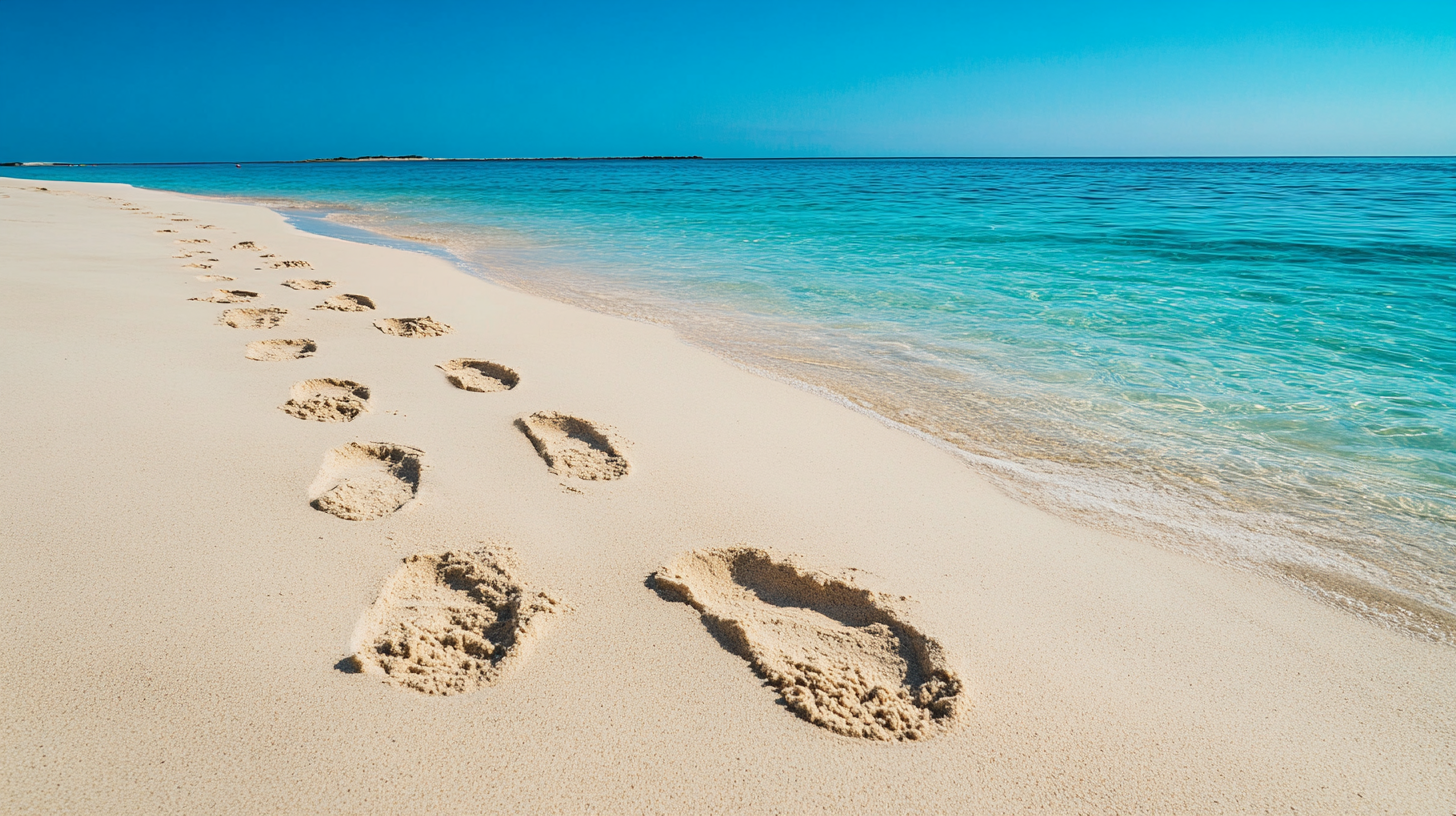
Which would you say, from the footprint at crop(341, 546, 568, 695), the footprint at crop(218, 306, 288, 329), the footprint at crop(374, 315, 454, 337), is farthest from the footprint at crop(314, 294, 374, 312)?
the footprint at crop(341, 546, 568, 695)

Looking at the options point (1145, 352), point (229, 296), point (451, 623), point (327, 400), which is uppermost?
point (229, 296)

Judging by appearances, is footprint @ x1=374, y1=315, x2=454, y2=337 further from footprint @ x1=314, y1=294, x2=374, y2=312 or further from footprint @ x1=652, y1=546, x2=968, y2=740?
footprint @ x1=652, y1=546, x2=968, y2=740

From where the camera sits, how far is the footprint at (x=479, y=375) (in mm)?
2953

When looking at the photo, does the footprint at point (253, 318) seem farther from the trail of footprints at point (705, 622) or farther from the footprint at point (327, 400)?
the trail of footprints at point (705, 622)

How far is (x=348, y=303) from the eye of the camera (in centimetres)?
432

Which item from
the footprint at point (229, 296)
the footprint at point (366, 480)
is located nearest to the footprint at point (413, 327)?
the footprint at point (229, 296)

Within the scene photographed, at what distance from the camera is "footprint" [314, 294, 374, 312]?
165 inches

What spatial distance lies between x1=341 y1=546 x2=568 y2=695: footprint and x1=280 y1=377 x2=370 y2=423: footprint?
3.68 feet

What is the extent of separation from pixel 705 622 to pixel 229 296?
170 inches

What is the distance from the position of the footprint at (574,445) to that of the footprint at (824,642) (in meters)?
0.56

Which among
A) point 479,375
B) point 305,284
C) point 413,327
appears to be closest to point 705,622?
point 479,375

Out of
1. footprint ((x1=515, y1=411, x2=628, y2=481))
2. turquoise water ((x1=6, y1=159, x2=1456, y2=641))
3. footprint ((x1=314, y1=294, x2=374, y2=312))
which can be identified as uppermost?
footprint ((x1=314, y1=294, x2=374, y2=312))

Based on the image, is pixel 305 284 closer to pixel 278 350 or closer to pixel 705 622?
pixel 278 350

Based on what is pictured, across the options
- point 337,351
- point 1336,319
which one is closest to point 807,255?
point 1336,319
